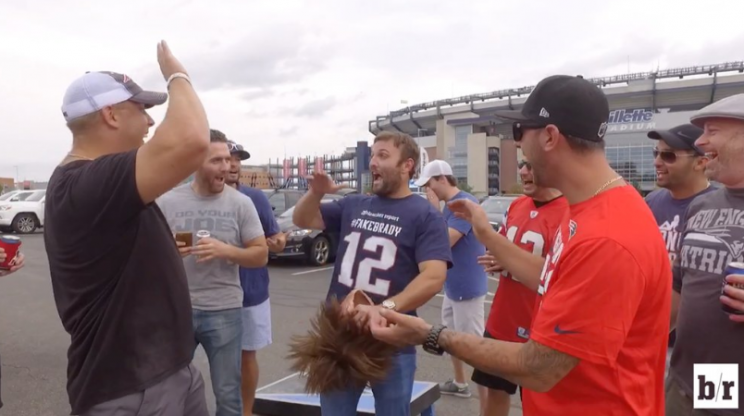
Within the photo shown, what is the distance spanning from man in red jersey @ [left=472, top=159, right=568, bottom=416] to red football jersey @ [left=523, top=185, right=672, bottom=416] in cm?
161

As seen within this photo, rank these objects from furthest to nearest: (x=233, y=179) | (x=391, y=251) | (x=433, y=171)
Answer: (x=433, y=171), (x=233, y=179), (x=391, y=251)

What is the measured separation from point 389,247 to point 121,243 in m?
1.55

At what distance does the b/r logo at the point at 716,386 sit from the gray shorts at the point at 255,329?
3.09 m

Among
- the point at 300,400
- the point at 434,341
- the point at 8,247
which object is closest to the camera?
the point at 434,341

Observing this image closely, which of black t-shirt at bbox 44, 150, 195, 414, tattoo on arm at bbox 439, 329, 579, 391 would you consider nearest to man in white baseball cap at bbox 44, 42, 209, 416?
black t-shirt at bbox 44, 150, 195, 414

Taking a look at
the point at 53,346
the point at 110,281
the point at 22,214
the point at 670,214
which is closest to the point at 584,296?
the point at 110,281

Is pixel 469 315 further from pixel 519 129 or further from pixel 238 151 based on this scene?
pixel 519 129

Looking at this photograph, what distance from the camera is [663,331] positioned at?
5.81ft

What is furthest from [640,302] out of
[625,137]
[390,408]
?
[625,137]

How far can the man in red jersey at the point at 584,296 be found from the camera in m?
1.57

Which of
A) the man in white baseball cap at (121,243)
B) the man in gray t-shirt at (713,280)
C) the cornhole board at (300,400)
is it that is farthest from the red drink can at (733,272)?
the cornhole board at (300,400)

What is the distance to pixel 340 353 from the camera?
2.42m

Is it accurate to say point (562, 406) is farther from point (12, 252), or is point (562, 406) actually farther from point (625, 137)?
point (625, 137)

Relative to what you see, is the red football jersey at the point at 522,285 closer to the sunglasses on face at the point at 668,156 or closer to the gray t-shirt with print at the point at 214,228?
the sunglasses on face at the point at 668,156
